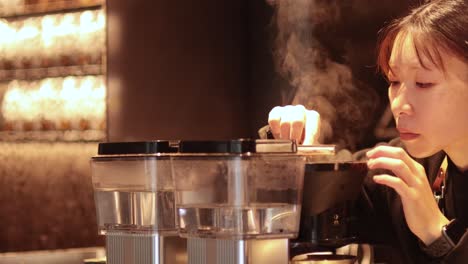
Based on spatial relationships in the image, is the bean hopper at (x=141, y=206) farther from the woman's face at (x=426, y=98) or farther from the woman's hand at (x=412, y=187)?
the woman's face at (x=426, y=98)

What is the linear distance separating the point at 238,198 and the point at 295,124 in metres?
0.80

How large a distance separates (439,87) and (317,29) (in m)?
2.71

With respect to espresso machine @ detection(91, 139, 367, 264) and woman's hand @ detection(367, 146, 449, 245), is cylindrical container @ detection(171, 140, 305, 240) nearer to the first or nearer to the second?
espresso machine @ detection(91, 139, 367, 264)

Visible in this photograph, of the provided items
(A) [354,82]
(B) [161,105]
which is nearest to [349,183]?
(A) [354,82]

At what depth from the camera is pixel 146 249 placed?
127cm

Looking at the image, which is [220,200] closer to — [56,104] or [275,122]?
[275,122]

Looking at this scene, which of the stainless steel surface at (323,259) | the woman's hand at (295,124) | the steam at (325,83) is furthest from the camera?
the steam at (325,83)

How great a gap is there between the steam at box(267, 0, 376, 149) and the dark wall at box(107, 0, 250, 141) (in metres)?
0.55

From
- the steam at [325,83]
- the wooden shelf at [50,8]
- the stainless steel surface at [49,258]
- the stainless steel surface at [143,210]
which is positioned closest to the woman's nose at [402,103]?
the stainless steel surface at [143,210]

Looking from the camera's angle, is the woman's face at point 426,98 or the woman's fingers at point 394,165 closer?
the woman's fingers at point 394,165

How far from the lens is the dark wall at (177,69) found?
4344mm

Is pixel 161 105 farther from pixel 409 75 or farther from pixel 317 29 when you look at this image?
pixel 409 75

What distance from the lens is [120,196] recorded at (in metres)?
1.30

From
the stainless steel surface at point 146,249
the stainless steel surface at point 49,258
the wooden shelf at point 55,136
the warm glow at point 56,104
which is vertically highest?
the warm glow at point 56,104
